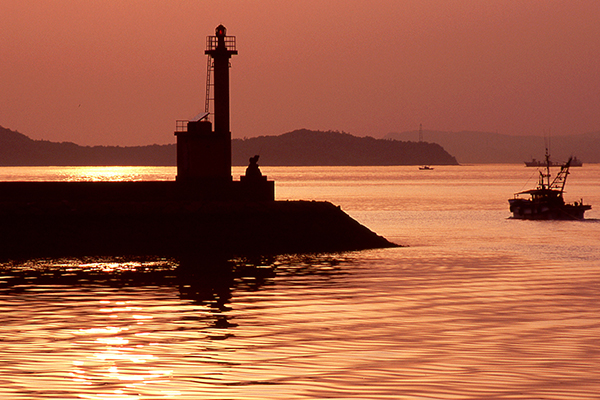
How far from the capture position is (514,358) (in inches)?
529

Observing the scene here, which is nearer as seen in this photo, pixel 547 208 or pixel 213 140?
pixel 213 140

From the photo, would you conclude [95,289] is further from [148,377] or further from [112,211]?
[112,211]

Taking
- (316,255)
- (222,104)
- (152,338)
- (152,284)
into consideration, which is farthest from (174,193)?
(152,338)

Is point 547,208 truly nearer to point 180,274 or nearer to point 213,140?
point 213,140

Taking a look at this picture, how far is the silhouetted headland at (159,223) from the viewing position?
121 feet

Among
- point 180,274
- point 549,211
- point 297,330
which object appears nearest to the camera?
point 297,330

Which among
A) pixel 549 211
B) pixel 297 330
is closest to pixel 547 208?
pixel 549 211

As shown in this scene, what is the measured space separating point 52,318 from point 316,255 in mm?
19101

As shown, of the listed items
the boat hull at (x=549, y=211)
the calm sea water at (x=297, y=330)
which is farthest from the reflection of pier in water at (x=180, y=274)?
the boat hull at (x=549, y=211)

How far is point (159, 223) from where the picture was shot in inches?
1516

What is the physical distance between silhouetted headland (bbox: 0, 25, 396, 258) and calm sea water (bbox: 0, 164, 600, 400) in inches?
169

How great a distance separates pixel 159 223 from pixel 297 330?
23313 mm

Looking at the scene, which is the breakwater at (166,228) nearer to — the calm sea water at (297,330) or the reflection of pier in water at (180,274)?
the reflection of pier in water at (180,274)

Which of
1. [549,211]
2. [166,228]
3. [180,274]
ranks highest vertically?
[166,228]
